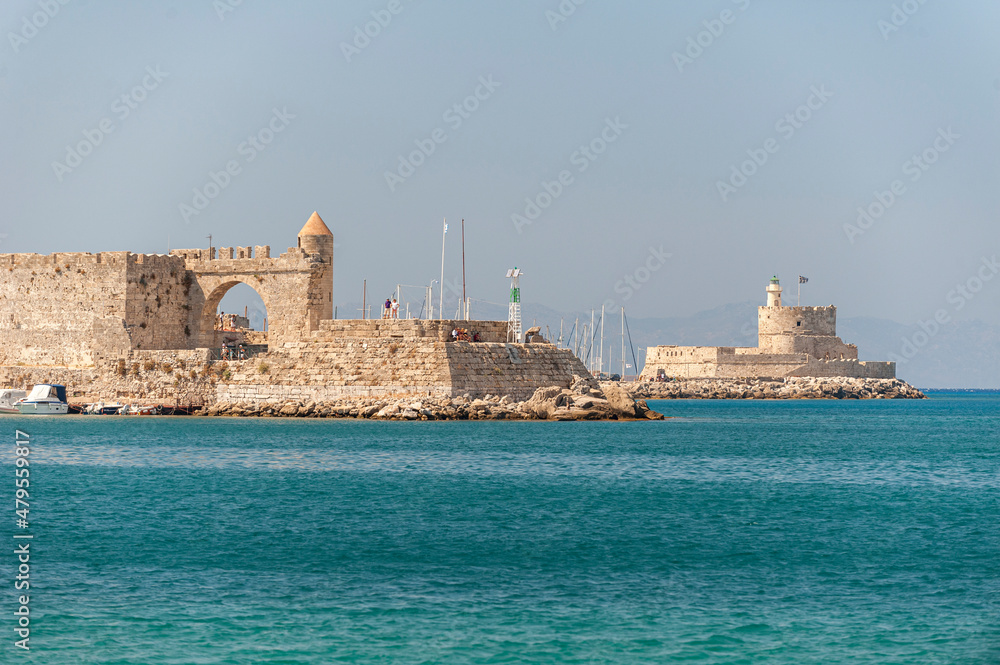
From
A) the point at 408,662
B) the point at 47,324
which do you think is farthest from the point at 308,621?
the point at 47,324

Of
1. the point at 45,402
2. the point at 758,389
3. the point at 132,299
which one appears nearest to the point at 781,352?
the point at 758,389

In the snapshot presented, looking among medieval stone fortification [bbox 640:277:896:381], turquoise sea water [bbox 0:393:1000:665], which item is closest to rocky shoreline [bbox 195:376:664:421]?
turquoise sea water [bbox 0:393:1000:665]

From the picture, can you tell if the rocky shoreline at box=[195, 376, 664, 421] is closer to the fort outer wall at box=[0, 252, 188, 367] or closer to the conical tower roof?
the fort outer wall at box=[0, 252, 188, 367]

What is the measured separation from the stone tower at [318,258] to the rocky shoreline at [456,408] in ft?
7.12

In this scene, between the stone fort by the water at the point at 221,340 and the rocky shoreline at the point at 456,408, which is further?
the stone fort by the water at the point at 221,340

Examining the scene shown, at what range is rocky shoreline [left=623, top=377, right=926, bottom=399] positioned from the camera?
57.2 m

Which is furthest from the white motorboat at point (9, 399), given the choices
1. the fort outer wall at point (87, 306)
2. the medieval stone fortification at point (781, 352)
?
the medieval stone fortification at point (781, 352)

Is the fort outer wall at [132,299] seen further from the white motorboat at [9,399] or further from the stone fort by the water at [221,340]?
the white motorboat at [9,399]

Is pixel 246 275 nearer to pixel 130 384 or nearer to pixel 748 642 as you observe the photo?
pixel 130 384

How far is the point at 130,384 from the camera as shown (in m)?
29.5

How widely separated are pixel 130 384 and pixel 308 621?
22.4 meters

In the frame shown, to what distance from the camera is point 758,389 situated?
5728 centimetres

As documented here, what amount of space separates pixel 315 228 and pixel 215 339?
4.98 meters

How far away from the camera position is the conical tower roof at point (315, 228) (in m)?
28.1
